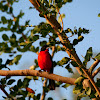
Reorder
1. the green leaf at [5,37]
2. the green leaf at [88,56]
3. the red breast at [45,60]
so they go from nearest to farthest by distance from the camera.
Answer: the green leaf at [88,56]
the green leaf at [5,37]
the red breast at [45,60]

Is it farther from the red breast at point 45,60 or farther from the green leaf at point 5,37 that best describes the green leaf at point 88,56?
the red breast at point 45,60

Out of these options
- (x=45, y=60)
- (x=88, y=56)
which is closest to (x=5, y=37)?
(x=88, y=56)

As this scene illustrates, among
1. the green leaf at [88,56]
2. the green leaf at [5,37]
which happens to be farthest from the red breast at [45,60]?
the green leaf at [88,56]

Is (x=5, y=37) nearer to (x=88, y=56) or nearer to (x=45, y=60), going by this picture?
(x=88, y=56)

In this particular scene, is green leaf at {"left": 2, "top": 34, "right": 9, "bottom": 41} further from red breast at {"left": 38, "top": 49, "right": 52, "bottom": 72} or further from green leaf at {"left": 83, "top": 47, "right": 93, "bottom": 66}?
red breast at {"left": 38, "top": 49, "right": 52, "bottom": 72}

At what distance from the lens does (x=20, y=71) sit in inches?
87.7

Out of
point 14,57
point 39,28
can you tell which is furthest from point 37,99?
point 39,28

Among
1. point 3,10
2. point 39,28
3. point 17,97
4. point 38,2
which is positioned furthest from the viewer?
point 3,10

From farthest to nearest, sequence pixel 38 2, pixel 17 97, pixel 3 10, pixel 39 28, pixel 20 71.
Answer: pixel 3 10 < pixel 20 71 < pixel 38 2 < pixel 39 28 < pixel 17 97

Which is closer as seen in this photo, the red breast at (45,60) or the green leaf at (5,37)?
the green leaf at (5,37)

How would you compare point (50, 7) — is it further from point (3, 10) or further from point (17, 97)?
point (3, 10)

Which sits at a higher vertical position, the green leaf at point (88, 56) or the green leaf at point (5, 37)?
the green leaf at point (5, 37)

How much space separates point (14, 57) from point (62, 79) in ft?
1.72

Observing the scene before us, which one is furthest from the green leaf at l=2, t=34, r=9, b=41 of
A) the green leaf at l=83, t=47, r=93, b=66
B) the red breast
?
the red breast
